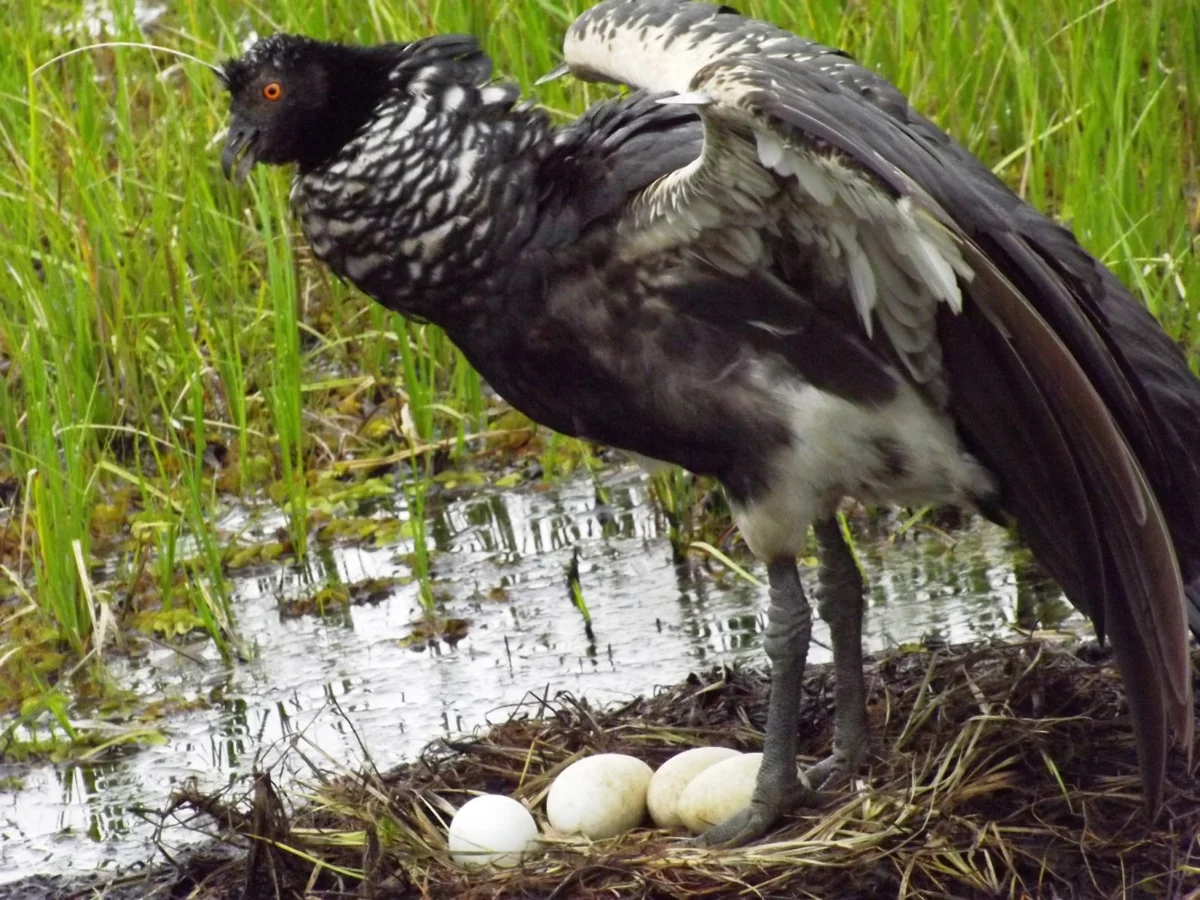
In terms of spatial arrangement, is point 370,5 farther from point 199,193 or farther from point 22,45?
point 22,45

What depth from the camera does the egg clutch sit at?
142 inches

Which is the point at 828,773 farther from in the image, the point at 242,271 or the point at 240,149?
the point at 242,271

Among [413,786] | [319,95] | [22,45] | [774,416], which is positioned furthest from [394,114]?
[22,45]

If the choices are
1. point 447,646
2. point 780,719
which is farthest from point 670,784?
point 447,646

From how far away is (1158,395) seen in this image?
12.1ft

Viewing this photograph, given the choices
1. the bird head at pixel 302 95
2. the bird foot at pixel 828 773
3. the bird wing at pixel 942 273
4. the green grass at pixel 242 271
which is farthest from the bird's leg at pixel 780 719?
the green grass at pixel 242 271

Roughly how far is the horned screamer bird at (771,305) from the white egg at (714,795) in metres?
0.04

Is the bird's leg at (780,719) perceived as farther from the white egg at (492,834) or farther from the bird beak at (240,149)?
the bird beak at (240,149)

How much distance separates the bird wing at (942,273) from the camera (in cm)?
304

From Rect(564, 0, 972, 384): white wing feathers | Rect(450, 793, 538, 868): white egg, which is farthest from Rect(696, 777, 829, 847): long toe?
Rect(564, 0, 972, 384): white wing feathers

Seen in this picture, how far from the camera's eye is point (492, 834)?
11.8 ft

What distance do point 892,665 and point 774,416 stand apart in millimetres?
942

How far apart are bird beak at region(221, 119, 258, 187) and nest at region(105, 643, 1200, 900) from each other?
3.92 feet

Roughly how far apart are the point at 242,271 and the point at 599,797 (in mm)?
2840
